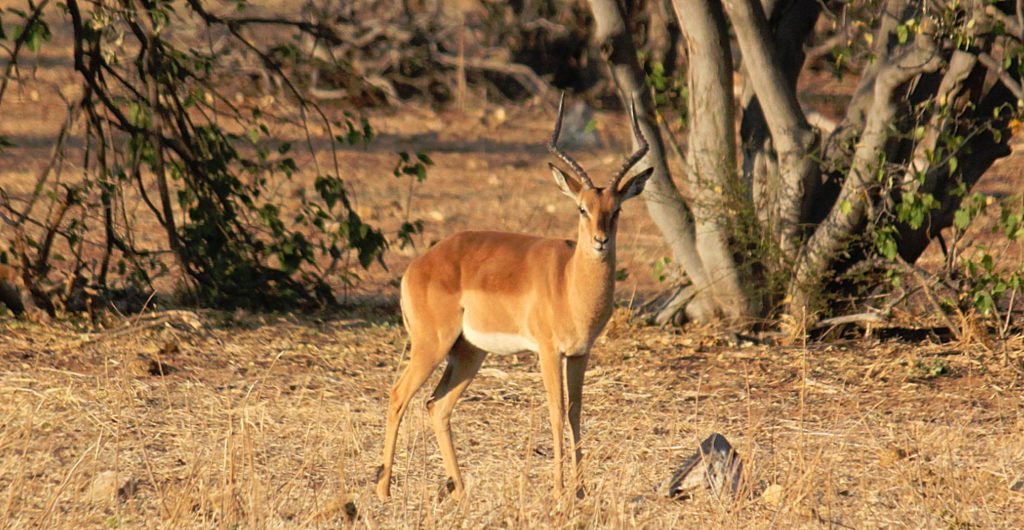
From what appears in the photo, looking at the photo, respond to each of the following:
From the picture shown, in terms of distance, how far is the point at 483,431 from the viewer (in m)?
6.43

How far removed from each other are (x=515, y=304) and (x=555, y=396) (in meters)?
Result: 0.42

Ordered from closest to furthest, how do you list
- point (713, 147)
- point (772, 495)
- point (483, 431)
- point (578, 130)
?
point (772, 495)
point (483, 431)
point (713, 147)
point (578, 130)

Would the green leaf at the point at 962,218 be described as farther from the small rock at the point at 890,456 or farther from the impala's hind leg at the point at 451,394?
the impala's hind leg at the point at 451,394

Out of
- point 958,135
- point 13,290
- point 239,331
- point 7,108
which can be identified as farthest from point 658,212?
point 7,108

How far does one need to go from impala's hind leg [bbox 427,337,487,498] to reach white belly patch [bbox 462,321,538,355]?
7.5 inches

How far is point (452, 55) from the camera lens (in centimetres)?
1678

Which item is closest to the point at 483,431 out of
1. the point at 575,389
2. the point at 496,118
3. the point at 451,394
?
the point at 451,394

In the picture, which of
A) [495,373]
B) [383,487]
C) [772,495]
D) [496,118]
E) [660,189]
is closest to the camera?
[772,495]

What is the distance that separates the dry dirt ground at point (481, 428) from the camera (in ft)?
16.4

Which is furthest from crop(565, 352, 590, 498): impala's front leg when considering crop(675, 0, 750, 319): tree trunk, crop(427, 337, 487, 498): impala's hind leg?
crop(675, 0, 750, 319): tree trunk

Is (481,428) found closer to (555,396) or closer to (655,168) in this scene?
(555,396)

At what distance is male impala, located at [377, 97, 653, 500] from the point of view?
5453 mm

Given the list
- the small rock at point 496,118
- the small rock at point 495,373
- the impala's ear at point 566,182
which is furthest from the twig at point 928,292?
the small rock at point 496,118

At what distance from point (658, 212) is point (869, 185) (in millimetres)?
1258
